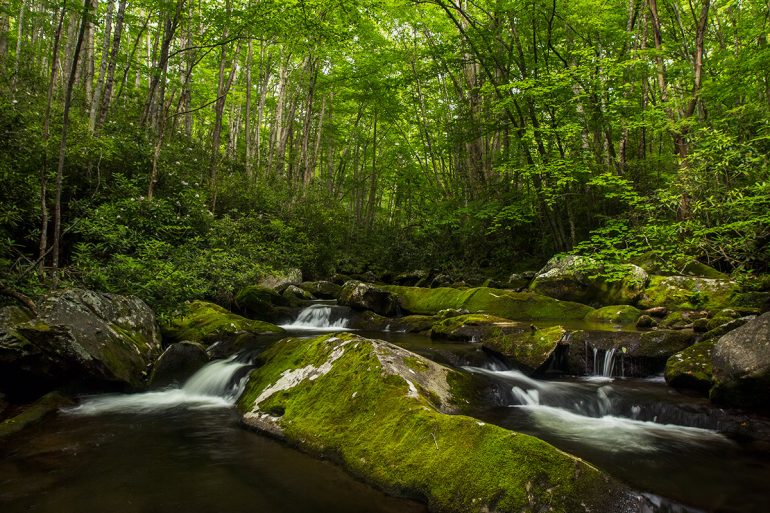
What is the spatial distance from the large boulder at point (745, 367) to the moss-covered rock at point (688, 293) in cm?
459

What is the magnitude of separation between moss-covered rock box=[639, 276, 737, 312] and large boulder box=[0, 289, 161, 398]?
11073 mm

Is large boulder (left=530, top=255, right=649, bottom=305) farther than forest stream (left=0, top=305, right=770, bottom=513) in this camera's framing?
Yes

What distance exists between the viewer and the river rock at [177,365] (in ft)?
22.7

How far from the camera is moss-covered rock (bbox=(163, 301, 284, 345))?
8.95 meters

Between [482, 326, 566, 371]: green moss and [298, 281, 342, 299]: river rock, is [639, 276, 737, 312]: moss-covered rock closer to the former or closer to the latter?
[482, 326, 566, 371]: green moss

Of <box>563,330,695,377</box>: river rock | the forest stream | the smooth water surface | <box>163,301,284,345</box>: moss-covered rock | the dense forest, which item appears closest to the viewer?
the smooth water surface

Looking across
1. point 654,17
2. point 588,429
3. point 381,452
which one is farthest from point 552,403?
point 654,17

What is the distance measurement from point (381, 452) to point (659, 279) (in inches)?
413

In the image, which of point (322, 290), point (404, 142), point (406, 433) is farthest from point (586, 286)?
point (404, 142)

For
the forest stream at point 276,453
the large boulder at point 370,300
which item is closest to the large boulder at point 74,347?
the forest stream at point 276,453

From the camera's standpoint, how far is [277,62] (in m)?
23.8

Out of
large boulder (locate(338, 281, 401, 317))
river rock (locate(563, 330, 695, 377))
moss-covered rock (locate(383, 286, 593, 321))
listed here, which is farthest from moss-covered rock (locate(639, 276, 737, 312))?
large boulder (locate(338, 281, 401, 317))

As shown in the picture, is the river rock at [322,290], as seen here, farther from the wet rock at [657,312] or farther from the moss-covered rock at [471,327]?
the wet rock at [657,312]

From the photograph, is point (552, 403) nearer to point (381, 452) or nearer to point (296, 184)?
point (381, 452)
